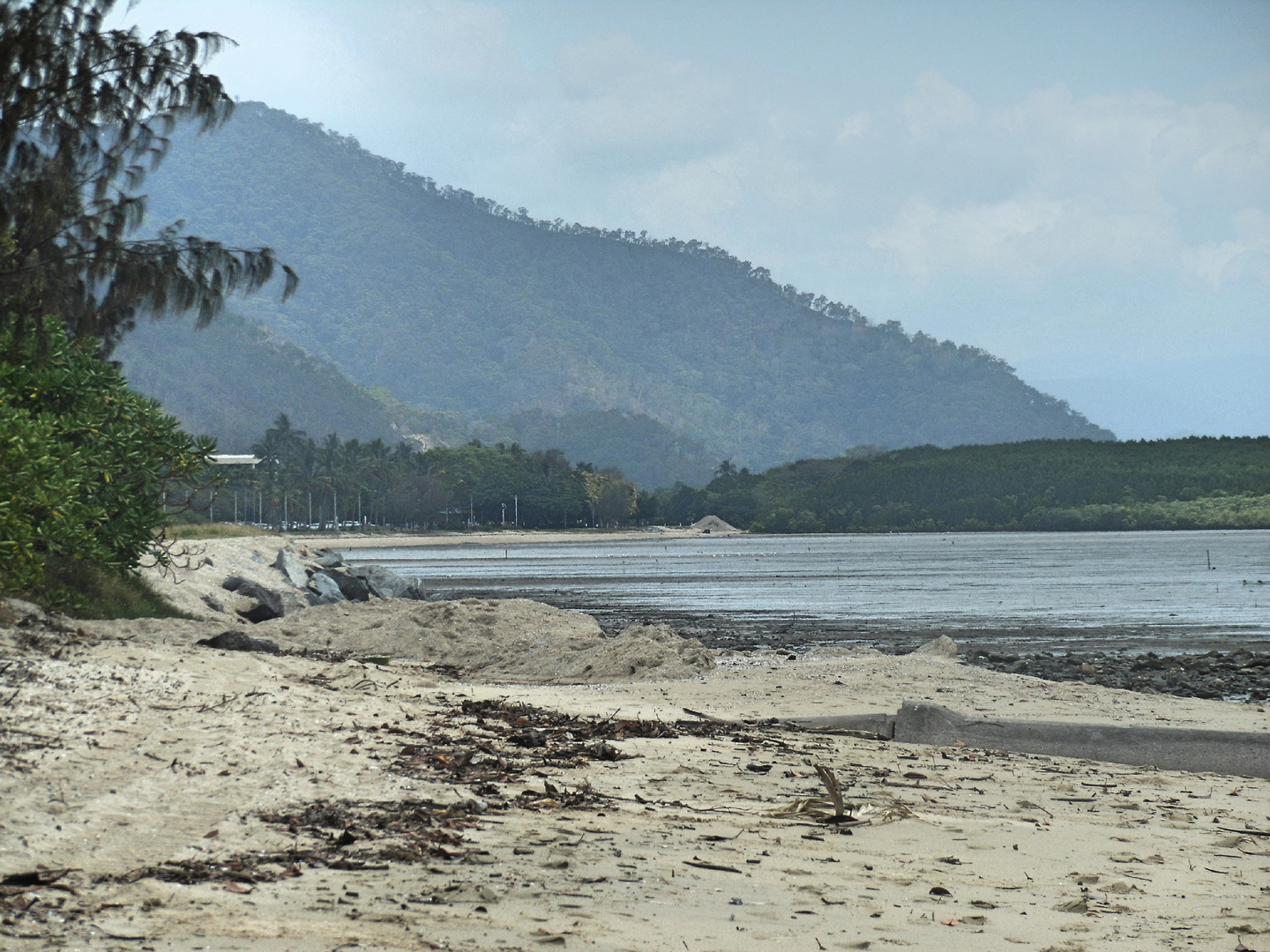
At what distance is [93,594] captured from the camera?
13914 millimetres

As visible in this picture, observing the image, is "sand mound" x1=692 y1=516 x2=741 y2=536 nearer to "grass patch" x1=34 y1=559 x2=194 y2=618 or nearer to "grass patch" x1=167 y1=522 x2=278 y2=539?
"grass patch" x1=167 y1=522 x2=278 y2=539

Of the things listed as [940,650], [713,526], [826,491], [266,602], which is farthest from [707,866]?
[826,491]

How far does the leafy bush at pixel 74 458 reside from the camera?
10594mm

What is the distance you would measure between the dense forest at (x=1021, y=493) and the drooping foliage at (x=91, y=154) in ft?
474

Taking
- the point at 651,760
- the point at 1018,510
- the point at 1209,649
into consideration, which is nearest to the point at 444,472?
the point at 1018,510

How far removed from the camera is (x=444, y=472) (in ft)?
535

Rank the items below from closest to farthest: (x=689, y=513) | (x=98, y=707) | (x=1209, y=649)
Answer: (x=98, y=707)
(x=1209, y=649)
(x=689, y=513)

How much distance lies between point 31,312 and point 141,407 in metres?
5.11

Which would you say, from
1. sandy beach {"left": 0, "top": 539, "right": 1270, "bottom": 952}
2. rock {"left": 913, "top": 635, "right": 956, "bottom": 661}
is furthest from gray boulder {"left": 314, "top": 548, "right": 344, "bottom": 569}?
sandy beach {"left": 0, "top": 539, "right": 1270, "bottom": 952}

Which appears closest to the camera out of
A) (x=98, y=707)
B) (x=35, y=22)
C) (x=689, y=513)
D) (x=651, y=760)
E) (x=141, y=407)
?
(x=98, y=707)

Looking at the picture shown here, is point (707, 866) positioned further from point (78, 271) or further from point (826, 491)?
point (826, 491)

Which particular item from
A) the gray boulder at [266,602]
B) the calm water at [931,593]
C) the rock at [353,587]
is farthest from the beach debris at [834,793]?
the rock at [353,587]

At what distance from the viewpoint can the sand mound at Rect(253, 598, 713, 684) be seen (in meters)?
15.3

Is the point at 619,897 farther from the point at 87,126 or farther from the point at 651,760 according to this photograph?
the point at 87,126
